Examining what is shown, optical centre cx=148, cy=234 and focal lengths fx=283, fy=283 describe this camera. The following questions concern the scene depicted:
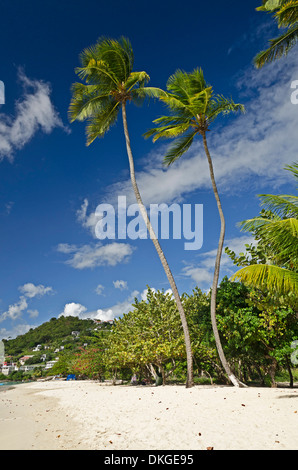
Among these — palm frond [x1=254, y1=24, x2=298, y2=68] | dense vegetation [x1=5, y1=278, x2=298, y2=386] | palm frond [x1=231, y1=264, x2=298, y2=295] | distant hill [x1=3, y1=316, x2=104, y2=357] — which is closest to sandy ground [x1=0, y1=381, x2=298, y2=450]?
palm frond [x1=231, y1=264, x2=298, y2=295]

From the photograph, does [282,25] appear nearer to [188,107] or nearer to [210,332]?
[188,107]

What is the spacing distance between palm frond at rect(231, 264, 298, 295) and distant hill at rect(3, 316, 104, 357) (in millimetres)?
132527

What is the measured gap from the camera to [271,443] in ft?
14.7

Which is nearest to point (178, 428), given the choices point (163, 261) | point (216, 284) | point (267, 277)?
point (267, 277)

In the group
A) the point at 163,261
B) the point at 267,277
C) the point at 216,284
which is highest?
the point at 163,261

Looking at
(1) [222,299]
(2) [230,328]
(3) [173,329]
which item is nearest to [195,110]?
(1) [222,299]

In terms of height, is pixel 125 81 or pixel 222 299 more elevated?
pixel 125 81

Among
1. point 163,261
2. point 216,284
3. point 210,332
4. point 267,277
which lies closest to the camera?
point 267,277

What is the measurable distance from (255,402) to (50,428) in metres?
5.47

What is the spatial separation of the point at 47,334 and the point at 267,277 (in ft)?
491

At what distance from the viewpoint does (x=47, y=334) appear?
454 ft

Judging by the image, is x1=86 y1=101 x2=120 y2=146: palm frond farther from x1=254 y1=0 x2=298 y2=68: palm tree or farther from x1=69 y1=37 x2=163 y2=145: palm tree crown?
x1=254 y1=0 x2=298 y2=68: palm tree
